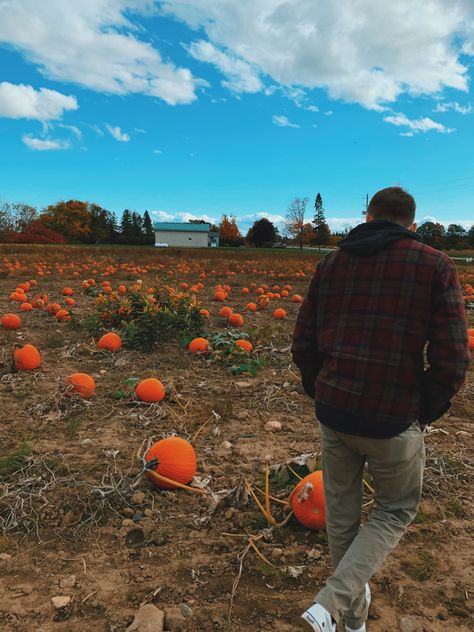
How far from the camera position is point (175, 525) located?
295 centimetres

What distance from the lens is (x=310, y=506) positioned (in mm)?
2863

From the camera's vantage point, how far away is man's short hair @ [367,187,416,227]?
2.03 metres

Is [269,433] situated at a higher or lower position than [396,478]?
lower

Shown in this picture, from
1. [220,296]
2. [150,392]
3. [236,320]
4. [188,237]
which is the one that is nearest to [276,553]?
[150,392]

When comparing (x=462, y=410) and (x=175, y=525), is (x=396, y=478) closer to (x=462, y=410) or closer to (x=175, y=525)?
(x=175, y=525)

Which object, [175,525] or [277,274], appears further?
[277,274]

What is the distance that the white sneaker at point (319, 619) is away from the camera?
1.87 meters

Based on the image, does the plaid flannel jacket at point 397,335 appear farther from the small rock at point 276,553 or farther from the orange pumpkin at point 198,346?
the orange pumpkin at point 198,346

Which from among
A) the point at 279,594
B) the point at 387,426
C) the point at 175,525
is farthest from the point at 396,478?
the point at 175,525

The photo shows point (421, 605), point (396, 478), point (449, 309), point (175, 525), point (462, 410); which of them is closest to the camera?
point (449, 309)

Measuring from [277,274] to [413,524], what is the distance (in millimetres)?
16278

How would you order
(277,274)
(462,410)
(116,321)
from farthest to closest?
(277,274)
(116,321)
(462,410)

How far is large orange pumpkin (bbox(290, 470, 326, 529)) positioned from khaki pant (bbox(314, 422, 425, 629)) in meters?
0.57

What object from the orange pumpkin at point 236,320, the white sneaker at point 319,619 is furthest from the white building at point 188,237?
the white sneaker at point 319,619
